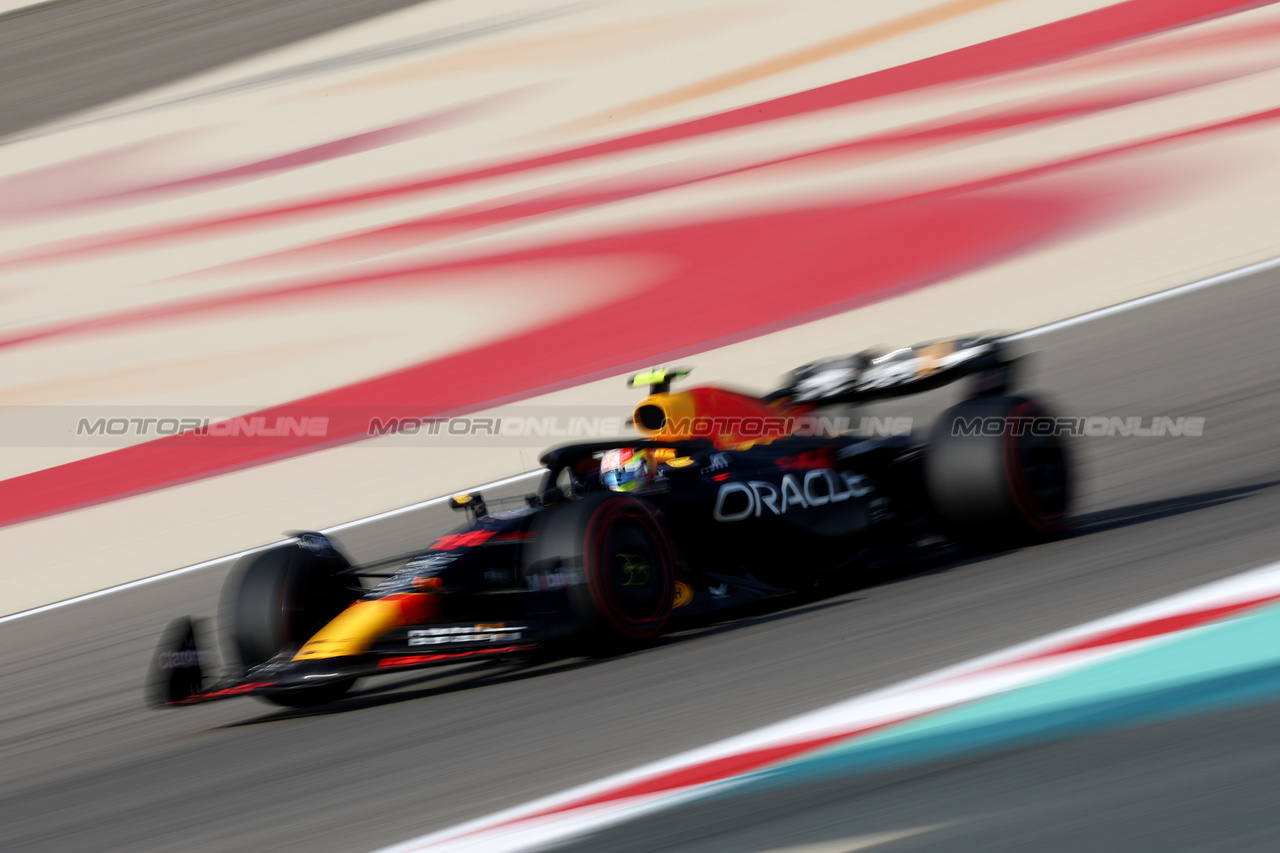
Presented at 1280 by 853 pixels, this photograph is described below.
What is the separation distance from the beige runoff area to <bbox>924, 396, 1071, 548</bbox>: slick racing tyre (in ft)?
16.2

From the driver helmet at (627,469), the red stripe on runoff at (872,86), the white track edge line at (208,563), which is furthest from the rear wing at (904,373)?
the red stripe on runoff at (872,86)

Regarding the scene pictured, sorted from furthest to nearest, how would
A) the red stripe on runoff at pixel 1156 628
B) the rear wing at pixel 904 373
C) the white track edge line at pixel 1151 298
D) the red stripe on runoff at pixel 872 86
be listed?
1. the red stripe on runoff at pixel 872 86
2. the white track edge line at pixel 1151 298
3. the rear wing at pixel 904 373
4. the red stripe on runoff at pixel 1156 628

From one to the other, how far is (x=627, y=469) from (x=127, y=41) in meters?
18.2

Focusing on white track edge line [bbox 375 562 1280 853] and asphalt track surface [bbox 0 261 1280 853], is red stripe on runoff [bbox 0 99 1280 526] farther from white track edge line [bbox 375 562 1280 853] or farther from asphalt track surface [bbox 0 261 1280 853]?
white track edge line [bbox 375 562 1280 853]

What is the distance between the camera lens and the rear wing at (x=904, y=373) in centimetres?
677

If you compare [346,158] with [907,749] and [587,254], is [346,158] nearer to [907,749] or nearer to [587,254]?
[587,254]

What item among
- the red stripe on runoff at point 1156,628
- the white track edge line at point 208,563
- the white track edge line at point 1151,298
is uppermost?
the white track edge line at point 1151,298

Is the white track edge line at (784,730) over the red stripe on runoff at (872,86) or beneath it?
beneath

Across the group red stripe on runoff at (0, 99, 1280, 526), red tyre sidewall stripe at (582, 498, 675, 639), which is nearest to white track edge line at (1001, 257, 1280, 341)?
red stripe on runoff at (0, 99, 1280, 526)

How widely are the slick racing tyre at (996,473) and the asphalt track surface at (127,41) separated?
17084mm

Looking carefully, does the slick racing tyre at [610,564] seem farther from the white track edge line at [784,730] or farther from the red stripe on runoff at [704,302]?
the red stripe on runoff at [704,302]

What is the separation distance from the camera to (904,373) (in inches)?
267

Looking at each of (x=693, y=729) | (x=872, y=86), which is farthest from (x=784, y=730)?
(x=872, y=86)

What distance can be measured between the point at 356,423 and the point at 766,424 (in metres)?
6.58
